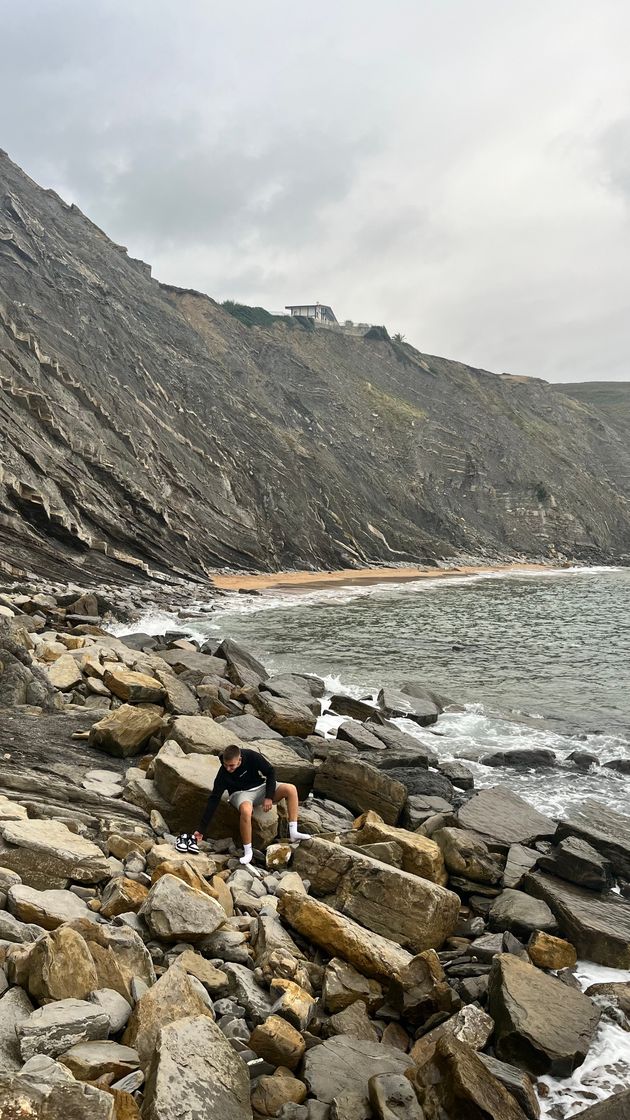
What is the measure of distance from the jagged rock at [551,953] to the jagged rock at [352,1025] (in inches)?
83.7

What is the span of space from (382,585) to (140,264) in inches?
1845

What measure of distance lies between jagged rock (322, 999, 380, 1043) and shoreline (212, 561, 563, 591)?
32.8m

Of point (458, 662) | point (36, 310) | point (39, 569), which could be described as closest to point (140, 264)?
point (36, 310)

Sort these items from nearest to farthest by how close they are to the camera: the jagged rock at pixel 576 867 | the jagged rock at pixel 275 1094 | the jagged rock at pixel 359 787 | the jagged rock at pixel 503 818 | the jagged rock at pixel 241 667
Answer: the jagged rock at pixel 275 1094
the jagged rock at pixel 576 867
the jagged rock at pixel 503 818
the jagged rock at pixel 359 787
the jagged rock at pixel 241 667

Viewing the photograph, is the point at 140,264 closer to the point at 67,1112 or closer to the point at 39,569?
the point at 39,569

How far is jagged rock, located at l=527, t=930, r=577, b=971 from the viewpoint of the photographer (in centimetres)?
636

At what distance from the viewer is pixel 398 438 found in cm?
7544

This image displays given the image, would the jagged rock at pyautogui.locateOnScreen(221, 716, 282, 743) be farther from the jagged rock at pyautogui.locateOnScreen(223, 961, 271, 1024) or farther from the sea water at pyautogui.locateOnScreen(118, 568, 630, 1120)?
the jagged rock at pyautogui.locateOnScreen(223, 961, 271, 1024)

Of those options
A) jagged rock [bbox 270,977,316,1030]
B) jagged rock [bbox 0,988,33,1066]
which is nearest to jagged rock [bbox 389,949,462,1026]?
jagged rock [bbox 270,977,316,1030]

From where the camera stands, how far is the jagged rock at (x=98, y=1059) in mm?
3609

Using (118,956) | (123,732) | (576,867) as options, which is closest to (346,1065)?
(118,956)

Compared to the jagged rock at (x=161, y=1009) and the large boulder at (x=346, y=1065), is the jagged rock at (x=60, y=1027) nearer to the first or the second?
the jagged rock at (x=161, y=1009)

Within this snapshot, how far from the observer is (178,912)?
5.20 metres

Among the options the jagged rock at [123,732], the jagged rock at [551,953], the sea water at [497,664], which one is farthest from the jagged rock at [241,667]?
the jagged rock at [551,953]
